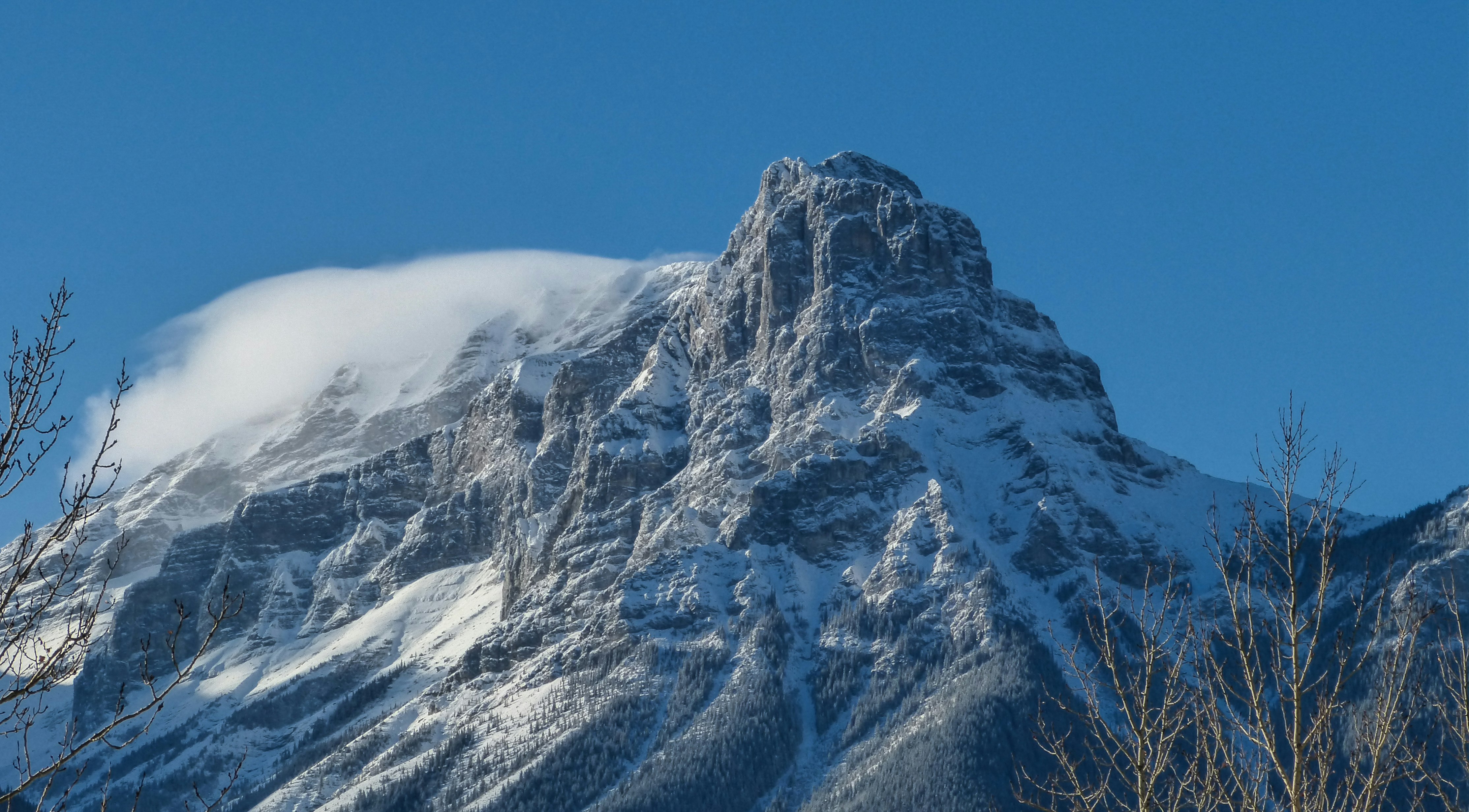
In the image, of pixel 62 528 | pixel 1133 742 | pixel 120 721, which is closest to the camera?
pixel 120 721

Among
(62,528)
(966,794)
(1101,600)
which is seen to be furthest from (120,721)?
(966,794)

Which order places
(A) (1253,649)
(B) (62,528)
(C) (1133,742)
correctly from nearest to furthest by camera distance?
(B) (62,528)
(A) (1253,649)
(C) (1133,742)

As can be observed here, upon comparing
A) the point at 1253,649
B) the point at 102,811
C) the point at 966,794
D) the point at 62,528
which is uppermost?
the point at 62,528

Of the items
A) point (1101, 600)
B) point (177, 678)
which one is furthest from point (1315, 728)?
point (177, 678)

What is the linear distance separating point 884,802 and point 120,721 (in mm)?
184356

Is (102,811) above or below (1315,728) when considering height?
above

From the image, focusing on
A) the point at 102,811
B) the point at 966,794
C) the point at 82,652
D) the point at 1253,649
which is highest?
the point at 82,652

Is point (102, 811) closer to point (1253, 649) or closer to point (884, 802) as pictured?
point (1253, 649)

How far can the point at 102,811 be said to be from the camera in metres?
20.4

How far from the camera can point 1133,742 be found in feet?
83.3

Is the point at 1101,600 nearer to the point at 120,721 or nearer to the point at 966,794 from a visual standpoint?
the point at 120,721

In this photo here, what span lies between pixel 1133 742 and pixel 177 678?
13809 mm

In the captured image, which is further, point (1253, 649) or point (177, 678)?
point (1253, 649)

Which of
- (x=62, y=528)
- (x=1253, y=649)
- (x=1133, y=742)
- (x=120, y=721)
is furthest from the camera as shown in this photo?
(x=1133, y=742)
